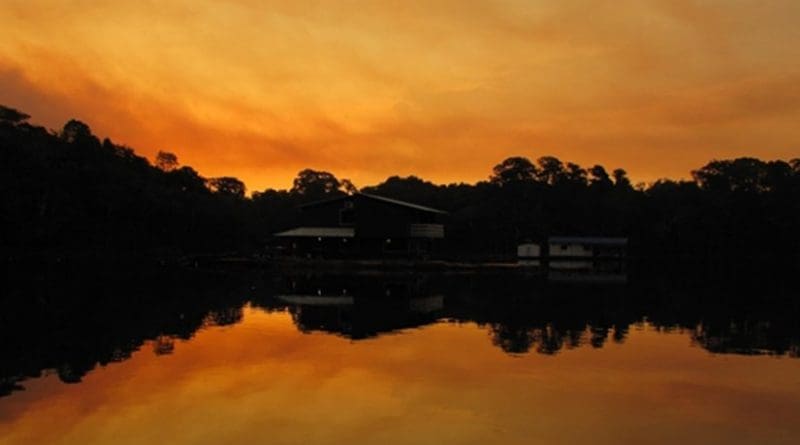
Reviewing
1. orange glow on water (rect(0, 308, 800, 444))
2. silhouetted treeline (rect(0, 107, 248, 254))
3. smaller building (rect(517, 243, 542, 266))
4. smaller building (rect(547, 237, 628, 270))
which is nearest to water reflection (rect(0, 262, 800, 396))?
orange glow on water (rect(0, 308, 800, 444))

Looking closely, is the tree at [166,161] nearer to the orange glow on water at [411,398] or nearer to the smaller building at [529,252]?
the smaller building at [529,252]

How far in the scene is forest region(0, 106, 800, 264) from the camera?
249ft

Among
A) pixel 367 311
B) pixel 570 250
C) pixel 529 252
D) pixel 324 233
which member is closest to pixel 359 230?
pixel 324 233

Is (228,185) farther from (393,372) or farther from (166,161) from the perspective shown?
(393,372)

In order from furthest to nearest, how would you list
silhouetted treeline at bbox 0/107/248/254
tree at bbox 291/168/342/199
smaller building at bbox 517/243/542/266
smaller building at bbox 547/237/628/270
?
tree at bbox 291/168/342/199 → smaller building at bbox 547/237/628/270 → smaller building at bbox 517/243/542/266 → silhouetted treeline at bbox 0/107/248/254

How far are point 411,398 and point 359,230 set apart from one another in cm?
5478

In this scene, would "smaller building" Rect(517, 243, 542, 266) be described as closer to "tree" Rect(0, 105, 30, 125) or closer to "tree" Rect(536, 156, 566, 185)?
"tree" Rect(536, 156, 566, 185)

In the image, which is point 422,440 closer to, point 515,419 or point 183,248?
point 515,419

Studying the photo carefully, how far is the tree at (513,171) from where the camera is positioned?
366 ft

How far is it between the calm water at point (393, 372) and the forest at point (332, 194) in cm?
4889

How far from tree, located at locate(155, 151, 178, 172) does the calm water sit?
83635 mm

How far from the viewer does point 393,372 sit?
16.4 metres

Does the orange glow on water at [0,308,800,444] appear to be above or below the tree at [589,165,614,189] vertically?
below

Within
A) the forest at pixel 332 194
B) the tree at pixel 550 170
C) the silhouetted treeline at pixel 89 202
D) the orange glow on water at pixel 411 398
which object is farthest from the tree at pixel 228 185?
the orange glow on water at pixel 411 398
